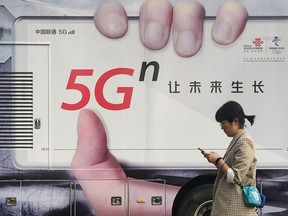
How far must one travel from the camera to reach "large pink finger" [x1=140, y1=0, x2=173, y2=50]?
22.7 ft

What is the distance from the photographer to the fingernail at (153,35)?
6930 mm

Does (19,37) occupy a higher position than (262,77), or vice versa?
(19,37)

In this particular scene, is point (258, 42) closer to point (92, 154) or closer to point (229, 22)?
point (229, 22)

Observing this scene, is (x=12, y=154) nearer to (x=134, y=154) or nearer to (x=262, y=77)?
(x=134, y=154)

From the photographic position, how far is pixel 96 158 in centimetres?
691

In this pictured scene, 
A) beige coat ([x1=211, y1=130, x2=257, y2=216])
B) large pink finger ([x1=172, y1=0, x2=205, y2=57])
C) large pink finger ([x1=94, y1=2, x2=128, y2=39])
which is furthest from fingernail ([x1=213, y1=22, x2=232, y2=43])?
beige coat ([x1=211, y1=130, x2=257, y2=216])

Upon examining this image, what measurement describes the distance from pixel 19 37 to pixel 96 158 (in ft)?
5.72

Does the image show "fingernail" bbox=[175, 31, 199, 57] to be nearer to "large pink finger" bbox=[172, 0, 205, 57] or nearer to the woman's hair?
"large pink finger" bbox=[172, 0, 205, 57]

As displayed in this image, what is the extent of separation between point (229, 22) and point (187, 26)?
1.70 feet

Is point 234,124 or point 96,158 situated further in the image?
point 96,158

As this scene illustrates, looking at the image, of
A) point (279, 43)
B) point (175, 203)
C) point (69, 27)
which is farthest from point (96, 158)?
point (279, 43)

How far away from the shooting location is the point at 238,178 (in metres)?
4.39

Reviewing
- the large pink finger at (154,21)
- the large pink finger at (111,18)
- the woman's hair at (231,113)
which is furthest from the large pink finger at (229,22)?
the woman's hair at (231,113)

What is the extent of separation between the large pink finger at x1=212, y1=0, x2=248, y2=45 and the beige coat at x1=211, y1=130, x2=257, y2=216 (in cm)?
262
